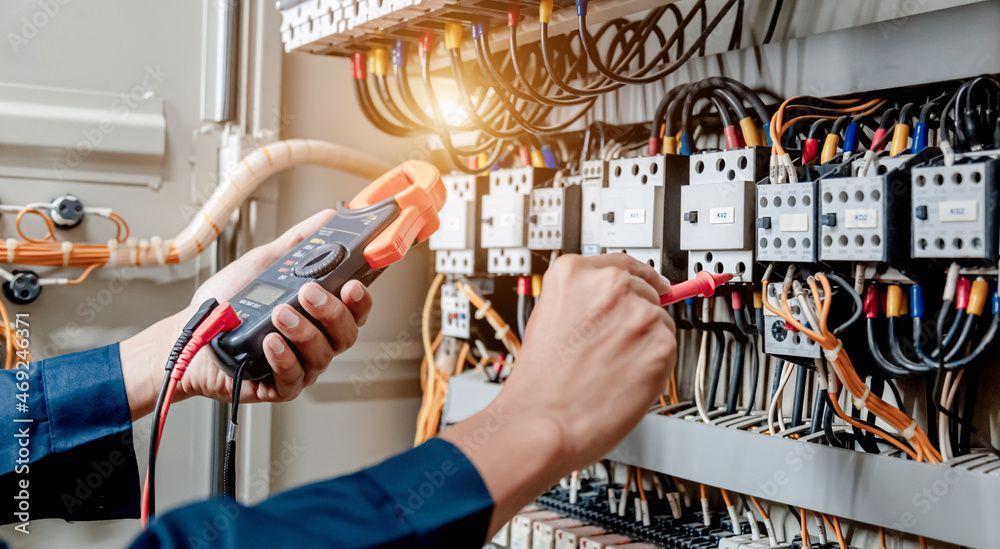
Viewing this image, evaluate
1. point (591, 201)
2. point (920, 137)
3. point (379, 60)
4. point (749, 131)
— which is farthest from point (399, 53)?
point (920, 137)

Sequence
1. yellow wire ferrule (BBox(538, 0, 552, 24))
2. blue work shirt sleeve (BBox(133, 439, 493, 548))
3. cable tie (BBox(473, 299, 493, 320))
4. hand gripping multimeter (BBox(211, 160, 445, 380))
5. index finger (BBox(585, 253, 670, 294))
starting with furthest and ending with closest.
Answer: cable tie (BBox(473, 299, 493, 320)), yellow wire ferrule (BBox(538, 0, 552, 24)), hand gripping multimeter (BBox(211, 160, 445, 380)), index finger (BBox(585, 253, 670, 294)), blue work shirt sleeve (BBox(133, 439, 493, 548))

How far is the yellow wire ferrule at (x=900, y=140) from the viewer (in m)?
1.05

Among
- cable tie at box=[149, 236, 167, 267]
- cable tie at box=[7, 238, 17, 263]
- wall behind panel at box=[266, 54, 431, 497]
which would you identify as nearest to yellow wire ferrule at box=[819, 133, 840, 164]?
wall behind panel at box=[266, 54, 431, 497]

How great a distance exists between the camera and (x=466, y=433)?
2.12 feet

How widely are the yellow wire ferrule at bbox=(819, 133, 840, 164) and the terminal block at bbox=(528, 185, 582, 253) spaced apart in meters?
0.45

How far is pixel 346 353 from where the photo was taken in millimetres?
1851

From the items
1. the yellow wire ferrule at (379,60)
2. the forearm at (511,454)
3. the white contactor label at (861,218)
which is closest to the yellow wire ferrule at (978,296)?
the white contactor label at (861,218)

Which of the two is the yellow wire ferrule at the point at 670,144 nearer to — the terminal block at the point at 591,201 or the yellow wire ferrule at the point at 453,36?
the terminal block at the point at 591,201

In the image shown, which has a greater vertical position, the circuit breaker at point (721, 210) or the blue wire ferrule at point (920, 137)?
the blue wire ferrule at point (920, 137)

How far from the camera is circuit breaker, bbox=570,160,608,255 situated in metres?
1.39

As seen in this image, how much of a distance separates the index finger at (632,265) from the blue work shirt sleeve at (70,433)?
2.41 ft

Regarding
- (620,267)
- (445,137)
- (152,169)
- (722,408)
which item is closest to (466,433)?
(620,267)

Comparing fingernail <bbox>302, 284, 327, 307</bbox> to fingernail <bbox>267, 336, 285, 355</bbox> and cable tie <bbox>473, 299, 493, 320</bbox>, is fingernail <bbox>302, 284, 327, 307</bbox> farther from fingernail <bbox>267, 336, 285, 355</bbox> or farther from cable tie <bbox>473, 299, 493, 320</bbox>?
cable tie <bbox>473, 299, 493, 320</bbox>

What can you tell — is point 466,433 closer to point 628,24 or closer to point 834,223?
point 834,223
